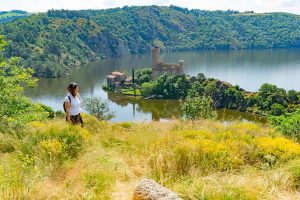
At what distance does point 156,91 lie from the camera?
61500 millimetres

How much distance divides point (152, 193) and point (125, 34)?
154 metres

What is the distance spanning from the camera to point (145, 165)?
4434mm

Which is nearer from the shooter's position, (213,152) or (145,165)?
(213,152)

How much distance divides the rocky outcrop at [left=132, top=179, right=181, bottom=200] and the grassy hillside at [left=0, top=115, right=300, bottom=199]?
25cm

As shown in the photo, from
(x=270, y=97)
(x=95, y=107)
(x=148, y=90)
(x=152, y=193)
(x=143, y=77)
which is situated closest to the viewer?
(x=152, y=193)

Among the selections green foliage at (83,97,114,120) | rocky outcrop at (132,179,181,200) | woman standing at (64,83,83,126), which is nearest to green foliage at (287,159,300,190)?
rocky outcrop at (132,179,181,200)

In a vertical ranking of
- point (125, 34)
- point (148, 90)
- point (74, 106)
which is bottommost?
point (148, 90)

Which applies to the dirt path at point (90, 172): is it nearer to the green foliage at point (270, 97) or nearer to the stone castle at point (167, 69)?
the green foliage at point (270, 97)

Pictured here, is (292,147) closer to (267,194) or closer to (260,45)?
(267,194)

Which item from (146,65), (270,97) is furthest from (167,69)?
(146,65)

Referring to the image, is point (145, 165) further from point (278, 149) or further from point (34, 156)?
point (278, 149)

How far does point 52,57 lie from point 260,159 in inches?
3998

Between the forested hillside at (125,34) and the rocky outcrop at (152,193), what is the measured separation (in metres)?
84.3

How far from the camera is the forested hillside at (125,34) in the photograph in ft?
345
